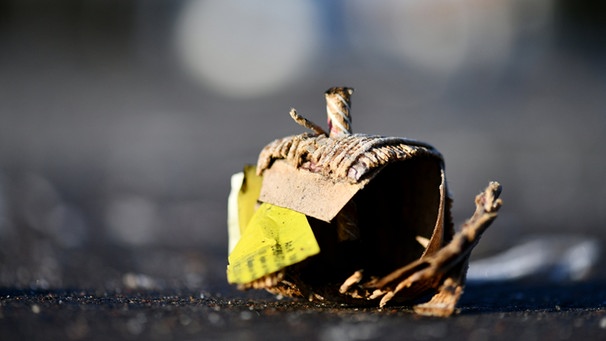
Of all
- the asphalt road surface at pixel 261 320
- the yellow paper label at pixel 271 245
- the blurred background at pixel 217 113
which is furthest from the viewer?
the blurred background at pixel 217 113

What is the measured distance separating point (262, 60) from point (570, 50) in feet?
33.3

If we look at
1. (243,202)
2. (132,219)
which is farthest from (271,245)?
(132,219)

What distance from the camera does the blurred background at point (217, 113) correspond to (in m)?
7.04

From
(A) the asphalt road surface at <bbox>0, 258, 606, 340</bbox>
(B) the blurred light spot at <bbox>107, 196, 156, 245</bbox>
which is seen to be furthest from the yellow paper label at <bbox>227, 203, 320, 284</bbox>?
(B) the blurred light spot at <bbox>107, 196, 156, 245</bbox>

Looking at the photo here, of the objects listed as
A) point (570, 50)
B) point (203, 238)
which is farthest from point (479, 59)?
point (203, 238)

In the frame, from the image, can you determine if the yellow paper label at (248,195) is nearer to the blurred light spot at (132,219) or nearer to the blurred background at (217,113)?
the blurred background at (217,113)

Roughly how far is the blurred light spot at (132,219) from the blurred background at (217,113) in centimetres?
3

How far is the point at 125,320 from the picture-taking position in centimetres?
285

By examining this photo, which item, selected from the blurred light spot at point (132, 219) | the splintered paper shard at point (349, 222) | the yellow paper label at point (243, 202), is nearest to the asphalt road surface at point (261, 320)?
the splintered paper shard at point (349, 222)

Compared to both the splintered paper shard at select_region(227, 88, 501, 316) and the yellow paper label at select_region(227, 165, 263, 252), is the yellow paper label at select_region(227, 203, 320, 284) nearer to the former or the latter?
the splintered paper shard at select_region(227, 88, 501, 316)

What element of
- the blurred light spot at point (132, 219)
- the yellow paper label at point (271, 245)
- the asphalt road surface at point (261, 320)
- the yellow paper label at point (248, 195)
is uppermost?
the yellow paper label at point (248, 195)

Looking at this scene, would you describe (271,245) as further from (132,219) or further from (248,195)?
(132,219)

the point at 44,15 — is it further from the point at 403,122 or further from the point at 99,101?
the point at 403,122

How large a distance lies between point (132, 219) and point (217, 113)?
33.4 feet
